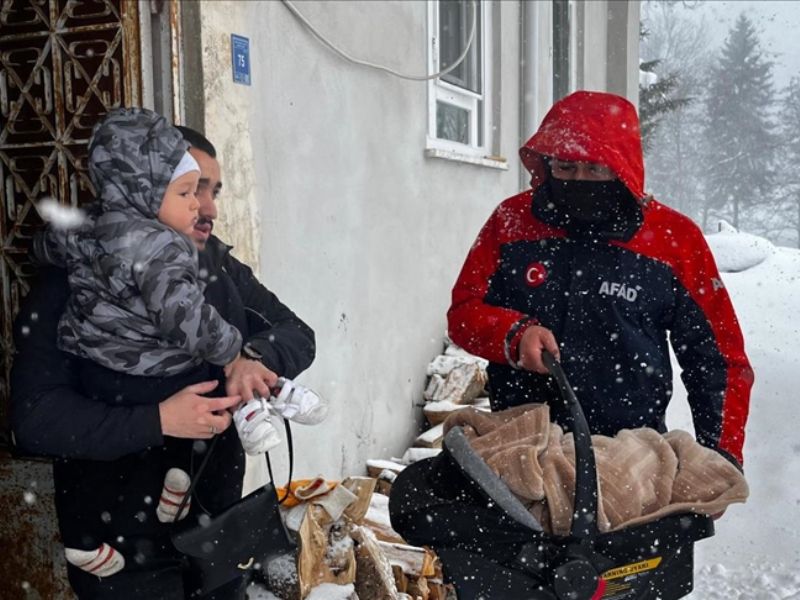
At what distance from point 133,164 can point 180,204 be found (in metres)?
0.14

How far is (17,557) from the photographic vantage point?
3.56 meters

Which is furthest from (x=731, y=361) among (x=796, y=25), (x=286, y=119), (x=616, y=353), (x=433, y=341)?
(x=796, y=25)

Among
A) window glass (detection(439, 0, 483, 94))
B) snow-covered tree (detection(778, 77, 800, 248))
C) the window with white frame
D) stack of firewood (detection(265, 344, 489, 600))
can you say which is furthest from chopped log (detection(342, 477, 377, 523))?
snow-covered tree (detection(778, 77, 800, 248))

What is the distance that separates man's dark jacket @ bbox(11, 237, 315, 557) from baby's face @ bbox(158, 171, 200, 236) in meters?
0.27

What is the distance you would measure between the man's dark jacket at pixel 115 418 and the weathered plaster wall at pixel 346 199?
4.90 feet

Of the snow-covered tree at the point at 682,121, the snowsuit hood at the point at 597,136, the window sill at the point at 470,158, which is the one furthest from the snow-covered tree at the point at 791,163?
the snowsuit hood at the point at 597,136

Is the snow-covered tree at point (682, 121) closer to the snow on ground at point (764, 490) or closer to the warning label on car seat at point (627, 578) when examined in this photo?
the snow on ground at point (764, 490)

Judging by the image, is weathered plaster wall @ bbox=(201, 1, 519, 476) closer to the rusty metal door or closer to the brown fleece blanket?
the rusty metal door

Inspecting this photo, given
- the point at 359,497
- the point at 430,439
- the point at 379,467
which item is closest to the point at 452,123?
the point at 430,439

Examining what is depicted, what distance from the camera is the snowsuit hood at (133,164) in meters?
2.05

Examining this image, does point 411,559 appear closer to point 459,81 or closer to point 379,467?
point 379,467

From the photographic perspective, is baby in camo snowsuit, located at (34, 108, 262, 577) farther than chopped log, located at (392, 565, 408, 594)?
No

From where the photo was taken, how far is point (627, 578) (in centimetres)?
179

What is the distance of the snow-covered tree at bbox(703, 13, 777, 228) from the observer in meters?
45.1
